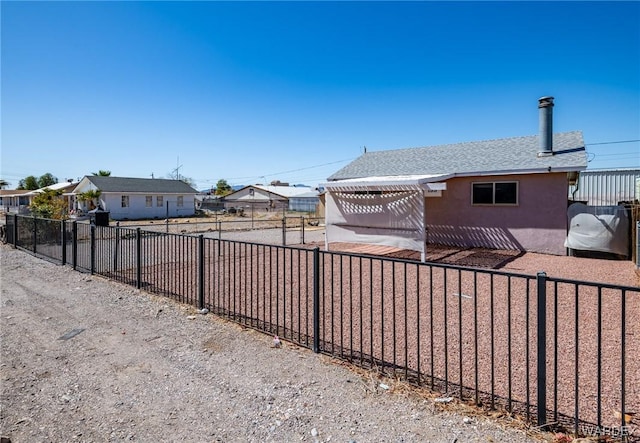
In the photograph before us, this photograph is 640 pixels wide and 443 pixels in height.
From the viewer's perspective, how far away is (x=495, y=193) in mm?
11672

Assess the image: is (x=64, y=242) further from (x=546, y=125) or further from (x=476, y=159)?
(x=546, y=125)

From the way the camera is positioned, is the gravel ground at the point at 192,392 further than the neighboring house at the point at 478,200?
No

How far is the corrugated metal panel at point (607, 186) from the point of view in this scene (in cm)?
1788

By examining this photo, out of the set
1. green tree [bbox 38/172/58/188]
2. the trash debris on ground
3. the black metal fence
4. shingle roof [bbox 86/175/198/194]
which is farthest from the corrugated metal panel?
green tree [bbox 38/172/58/188]

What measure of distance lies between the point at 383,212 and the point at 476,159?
4803mm

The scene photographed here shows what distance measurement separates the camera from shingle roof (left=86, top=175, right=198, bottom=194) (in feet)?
108

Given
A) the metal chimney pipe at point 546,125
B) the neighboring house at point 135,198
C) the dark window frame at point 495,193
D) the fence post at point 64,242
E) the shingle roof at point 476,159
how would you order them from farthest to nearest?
the neighboring house at point 135,198, the dark window frame at point 495,193, the metal chimney pipe at point 546,125, the shingle roof at point 476,159, the fence post at point 64,242

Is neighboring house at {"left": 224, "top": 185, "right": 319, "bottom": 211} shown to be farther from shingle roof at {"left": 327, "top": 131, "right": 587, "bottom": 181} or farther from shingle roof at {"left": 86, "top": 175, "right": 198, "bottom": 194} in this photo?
shingle roof at {"left": 327, "top": 131, "right": 587, "bottom": 181}

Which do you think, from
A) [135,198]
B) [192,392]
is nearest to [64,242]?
[192,392]

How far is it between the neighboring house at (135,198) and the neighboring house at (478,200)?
967 inches

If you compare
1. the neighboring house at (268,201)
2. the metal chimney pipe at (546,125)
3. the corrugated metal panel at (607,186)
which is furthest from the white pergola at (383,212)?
the neighboring house at (268,201)

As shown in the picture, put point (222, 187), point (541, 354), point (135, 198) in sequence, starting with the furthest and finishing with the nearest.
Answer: point (222, 187)
point (135, 198)
point (541, 354)

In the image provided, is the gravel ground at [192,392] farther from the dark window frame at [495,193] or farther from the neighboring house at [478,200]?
the dark window frame at [495,193]

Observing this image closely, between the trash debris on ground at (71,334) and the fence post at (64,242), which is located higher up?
the fence post at (64,242)
